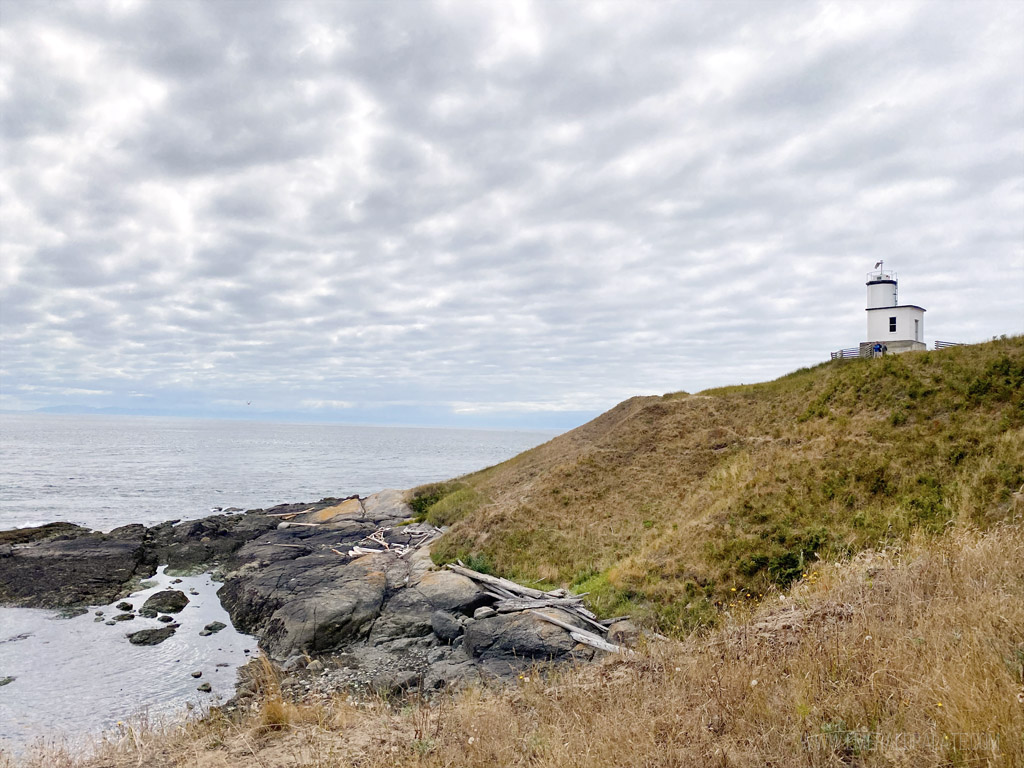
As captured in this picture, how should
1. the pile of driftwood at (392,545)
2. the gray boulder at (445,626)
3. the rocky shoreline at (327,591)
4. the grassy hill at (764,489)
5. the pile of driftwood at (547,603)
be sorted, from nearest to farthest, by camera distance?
the pile of driftwood at (547,603), the rocky shoreline at (327,591), the grassy hill at (764,489), the gray boulder at (445,626), the pile of driftwood at (392,545)

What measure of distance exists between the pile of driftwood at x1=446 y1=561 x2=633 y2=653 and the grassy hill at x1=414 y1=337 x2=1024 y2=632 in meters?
0.72

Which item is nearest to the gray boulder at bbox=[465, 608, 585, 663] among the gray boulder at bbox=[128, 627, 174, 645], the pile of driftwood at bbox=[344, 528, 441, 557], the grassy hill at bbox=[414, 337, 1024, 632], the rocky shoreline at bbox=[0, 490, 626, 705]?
the rocky shoreline at bbox=[0, 490, 626, 705]

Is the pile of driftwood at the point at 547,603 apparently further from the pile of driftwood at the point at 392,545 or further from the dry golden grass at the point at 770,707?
the pile of driftwood at the point at 392,545

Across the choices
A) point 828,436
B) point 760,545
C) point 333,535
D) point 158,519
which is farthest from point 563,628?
point 158,519

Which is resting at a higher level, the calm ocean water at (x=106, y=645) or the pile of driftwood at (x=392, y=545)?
the pile of driftwood at (x=392, y=545)

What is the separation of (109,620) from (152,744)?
59.1 ft

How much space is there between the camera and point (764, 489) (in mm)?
19125

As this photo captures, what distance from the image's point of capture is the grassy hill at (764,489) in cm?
1504

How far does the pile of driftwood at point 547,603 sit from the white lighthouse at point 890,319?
3438cm

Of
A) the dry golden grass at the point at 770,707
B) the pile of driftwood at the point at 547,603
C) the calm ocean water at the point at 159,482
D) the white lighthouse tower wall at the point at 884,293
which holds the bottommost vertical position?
the calm ocean water at the point at 159,482

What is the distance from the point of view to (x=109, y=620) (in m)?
21.8

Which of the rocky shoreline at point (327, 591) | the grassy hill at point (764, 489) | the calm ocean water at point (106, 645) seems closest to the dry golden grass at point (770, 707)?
the grassy hill at point (764, 489)

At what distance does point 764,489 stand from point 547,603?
8.85 m

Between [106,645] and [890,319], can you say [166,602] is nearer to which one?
[106,645]
